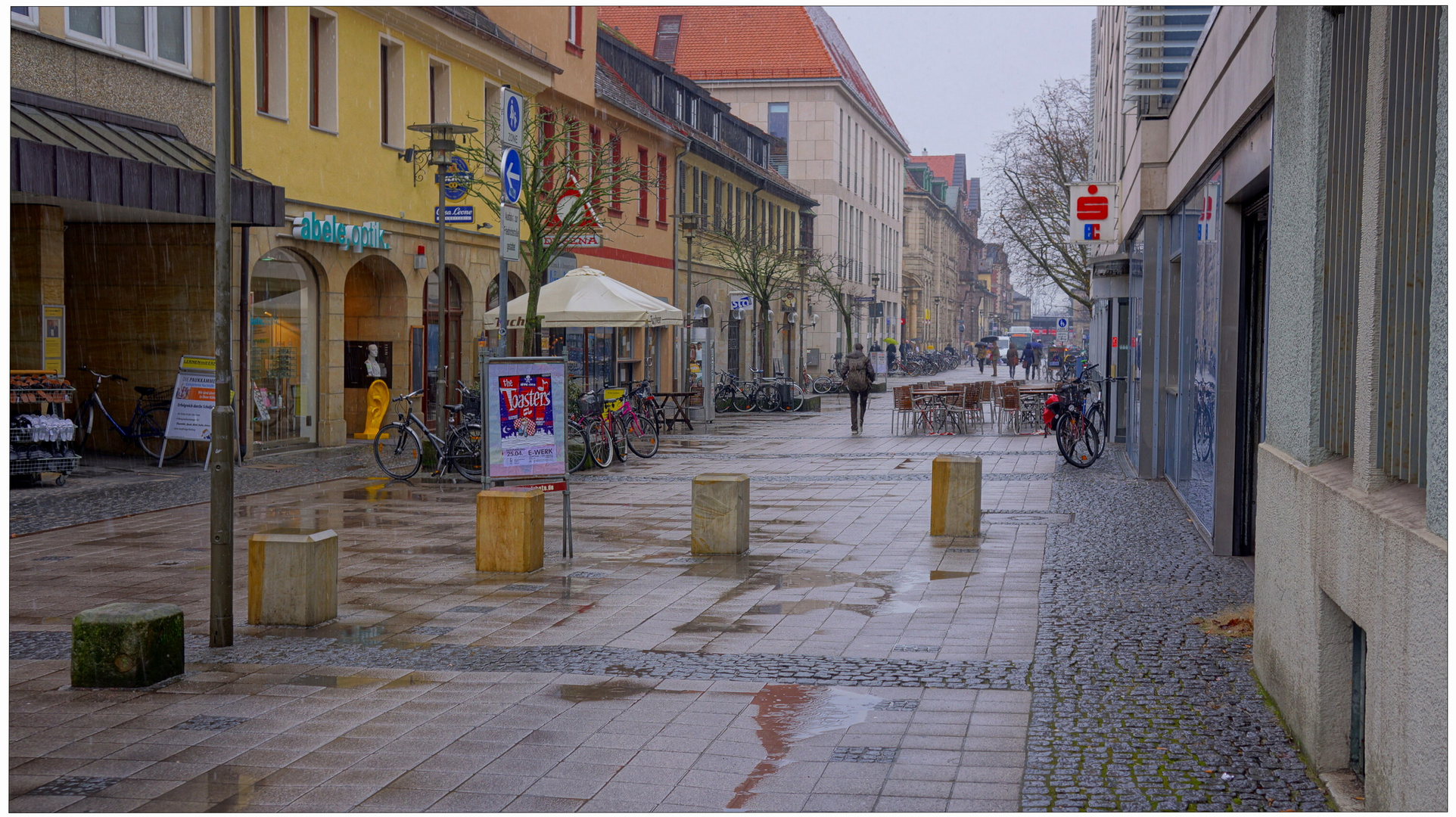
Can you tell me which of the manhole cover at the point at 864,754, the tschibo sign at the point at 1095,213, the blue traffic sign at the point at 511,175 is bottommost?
the manhole cover at the point at 864,754

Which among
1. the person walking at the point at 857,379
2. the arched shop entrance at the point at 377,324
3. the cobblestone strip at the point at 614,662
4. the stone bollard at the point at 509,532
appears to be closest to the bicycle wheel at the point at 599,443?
the arched shop entrance at the point at 377,324

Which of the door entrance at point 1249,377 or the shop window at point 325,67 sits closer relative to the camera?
the door entrance at point 1249,377

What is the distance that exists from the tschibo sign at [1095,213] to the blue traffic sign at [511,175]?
11966mm

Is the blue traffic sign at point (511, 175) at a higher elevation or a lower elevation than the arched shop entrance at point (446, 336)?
higher

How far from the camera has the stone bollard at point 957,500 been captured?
38.1ft

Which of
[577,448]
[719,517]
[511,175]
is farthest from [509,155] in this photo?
[577,448]

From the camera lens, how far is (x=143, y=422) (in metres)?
17.8

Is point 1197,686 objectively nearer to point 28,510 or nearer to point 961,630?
point 961,630

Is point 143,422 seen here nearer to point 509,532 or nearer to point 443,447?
point 443,447

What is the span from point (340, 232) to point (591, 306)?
4.31 m

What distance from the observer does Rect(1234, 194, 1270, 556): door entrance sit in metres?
10.3

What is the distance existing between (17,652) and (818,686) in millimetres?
4149

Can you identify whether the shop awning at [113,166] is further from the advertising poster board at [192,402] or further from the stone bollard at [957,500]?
the stone bollard at [957,500]

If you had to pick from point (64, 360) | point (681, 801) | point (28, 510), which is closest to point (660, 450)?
point (64, 360)
